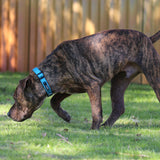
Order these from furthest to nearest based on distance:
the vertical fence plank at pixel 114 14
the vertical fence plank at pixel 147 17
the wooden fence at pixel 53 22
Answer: the vertical fence plank at pixel 114 14
the wooden fence at pixel 53 22
the vertical fence plank at pixel 147 17

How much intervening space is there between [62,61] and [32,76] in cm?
45

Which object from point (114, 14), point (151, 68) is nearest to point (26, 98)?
point (151, 68)

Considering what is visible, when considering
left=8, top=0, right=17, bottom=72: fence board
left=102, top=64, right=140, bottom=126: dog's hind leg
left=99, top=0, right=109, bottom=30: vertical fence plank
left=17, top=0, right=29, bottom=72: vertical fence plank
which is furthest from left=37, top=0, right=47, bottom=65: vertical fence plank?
left=102, top=64, right=140, bottom=126: dog's hind leg

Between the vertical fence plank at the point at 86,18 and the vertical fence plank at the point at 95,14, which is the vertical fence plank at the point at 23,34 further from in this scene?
the vertical fence plank at the point at 95,14

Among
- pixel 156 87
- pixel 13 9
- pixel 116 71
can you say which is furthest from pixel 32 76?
pixel 13 9

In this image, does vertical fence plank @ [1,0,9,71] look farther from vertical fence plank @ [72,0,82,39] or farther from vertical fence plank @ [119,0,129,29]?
vertical fence plank @ [119,0,129,29]

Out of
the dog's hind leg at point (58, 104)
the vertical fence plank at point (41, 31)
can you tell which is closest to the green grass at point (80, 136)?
the dog's hind leg at point (58, 104)

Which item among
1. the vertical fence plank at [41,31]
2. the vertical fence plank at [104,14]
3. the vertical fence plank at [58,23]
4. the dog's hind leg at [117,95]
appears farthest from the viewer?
the vertical fence plank at [41,31]

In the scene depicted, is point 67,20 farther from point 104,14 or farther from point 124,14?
point 124,14

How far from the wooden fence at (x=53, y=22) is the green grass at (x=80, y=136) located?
336cm

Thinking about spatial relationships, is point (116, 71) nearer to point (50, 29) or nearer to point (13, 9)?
point (50, 29)

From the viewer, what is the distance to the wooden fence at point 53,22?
1023cm

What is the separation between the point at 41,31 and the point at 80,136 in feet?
24.5

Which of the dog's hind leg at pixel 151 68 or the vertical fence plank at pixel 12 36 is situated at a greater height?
the dog's hind leg at pixel 151 68
